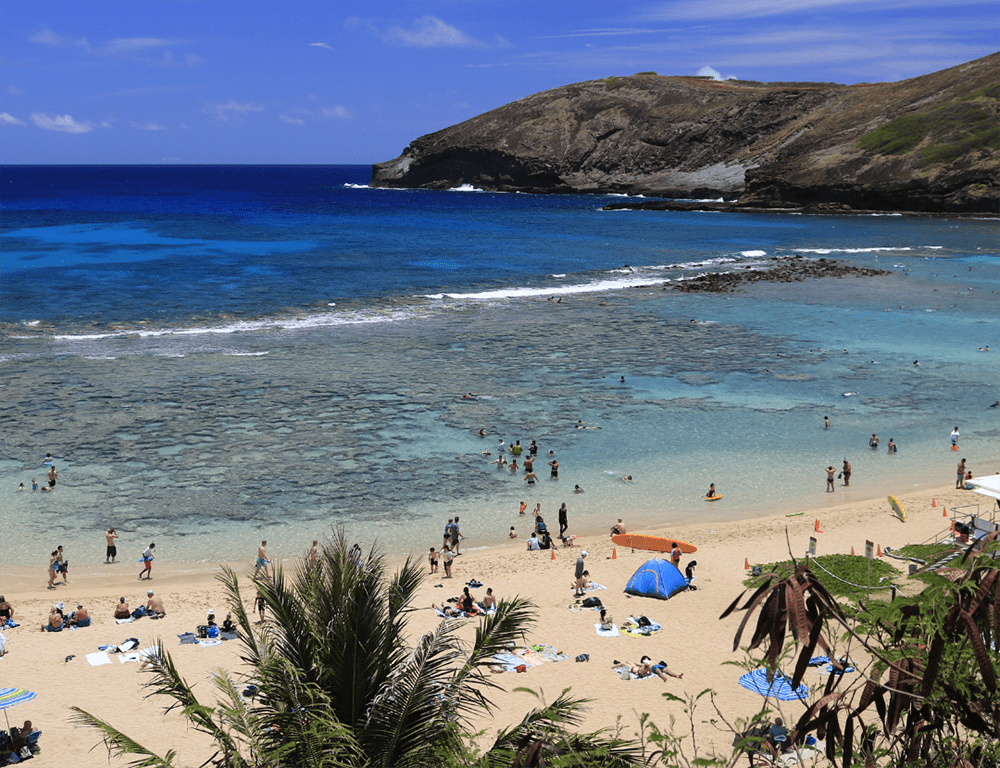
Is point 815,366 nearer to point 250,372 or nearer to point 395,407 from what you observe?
point 395,407

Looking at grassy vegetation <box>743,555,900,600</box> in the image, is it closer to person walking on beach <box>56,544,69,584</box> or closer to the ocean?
the ocean

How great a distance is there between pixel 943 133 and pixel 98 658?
131m

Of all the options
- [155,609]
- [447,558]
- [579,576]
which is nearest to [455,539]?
[447,558]

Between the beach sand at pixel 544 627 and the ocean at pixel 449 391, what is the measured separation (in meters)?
1.54

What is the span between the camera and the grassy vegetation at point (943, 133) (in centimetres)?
11569

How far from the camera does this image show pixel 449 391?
37906 millimetres

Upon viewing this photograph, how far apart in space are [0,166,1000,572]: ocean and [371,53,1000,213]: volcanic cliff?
40.3m

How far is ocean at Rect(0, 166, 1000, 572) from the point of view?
2655 cm

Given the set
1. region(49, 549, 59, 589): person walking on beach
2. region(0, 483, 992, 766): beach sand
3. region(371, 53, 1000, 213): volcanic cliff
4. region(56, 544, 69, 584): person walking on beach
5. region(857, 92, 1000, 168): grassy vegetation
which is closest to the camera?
region(0, 483, 992, 766): beach sand

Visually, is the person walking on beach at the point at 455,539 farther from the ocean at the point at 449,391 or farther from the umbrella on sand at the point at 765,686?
the umbrella on sand at the point at 765,686

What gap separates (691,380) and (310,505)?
20.0 metres

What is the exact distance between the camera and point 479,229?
357ft

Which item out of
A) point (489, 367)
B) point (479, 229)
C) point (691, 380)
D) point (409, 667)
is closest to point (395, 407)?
point (489, 367)

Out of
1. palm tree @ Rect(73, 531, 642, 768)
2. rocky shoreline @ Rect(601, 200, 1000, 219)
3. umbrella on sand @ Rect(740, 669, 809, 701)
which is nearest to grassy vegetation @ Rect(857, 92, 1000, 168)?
rocky shoreline @ Rect(601, 200, 1000, 219)
